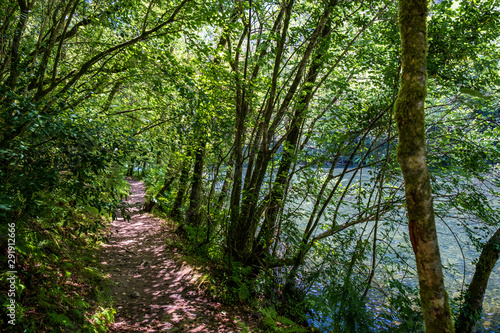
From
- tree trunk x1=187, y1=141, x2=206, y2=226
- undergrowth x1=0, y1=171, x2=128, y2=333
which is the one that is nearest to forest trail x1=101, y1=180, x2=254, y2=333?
undergrowth x1=0, y1=171, x2=128, y2=333

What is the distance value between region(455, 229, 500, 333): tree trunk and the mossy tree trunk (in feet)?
17.2

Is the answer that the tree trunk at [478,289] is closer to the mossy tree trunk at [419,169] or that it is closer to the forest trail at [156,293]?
the forest trail at [156,293]

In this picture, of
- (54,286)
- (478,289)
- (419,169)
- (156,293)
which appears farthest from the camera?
(478,289)

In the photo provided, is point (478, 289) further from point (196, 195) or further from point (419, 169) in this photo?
point (196, 195)

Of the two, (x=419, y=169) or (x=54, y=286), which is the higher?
(x=419, y=169)

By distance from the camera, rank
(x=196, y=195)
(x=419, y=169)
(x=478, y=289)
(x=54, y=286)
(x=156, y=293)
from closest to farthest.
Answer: (x=419, y=169) < (x=54, y=286) < (x=156, y=293) < (x=478, y=289) < (x=196, y=195)

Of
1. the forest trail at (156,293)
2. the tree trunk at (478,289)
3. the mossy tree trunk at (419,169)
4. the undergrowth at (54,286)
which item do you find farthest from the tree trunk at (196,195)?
the tree trunk at (478,289)

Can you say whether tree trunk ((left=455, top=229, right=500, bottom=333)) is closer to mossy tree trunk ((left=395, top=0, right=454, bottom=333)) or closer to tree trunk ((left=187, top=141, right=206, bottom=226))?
mossy tree trunk ((left=395, top=0, right=454, bottom=333))

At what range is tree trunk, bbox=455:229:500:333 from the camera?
208 inches

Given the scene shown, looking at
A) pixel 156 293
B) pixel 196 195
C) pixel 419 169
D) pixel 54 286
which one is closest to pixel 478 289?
pixel 419 169

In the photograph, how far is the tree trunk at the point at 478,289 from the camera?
17.3 ft

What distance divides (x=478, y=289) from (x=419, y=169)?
5.79 meters

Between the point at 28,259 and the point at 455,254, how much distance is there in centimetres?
1301

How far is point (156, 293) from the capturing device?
5.21 m
